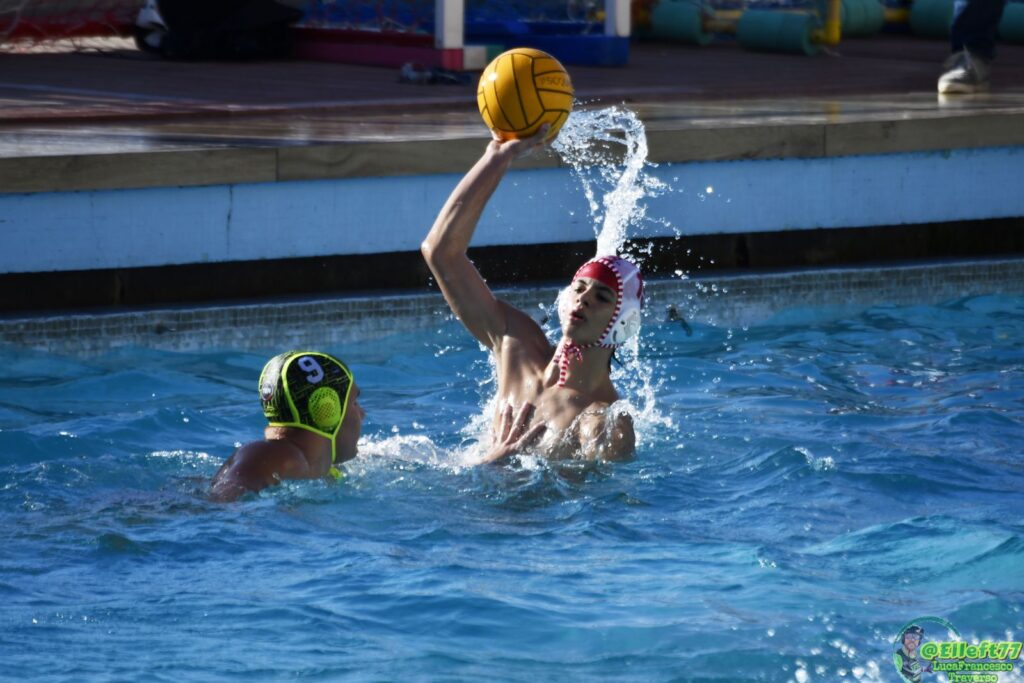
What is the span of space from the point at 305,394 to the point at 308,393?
0.04 feet

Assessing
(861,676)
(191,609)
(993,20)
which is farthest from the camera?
(993,20)

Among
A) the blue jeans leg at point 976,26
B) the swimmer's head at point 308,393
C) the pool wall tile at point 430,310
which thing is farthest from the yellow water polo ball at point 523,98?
the blue jeans leg at point 976,26

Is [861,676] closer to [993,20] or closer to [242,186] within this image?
[242,186]

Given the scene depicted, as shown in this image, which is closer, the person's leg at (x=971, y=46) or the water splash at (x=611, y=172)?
the water splash at (x=611, y=172)

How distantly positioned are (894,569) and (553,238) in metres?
3.65

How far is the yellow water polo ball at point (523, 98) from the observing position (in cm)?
515

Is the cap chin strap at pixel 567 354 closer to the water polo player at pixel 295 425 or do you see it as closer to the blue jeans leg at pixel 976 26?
the water polo player at pixel 295 425

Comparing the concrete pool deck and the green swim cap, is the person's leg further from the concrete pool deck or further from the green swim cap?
the green swim cap

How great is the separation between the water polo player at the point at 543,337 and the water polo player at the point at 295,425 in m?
0.50

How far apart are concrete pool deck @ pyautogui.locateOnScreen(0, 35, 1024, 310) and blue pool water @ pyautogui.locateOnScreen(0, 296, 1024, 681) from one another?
0.66m

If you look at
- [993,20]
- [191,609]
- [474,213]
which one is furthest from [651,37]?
[191,609]

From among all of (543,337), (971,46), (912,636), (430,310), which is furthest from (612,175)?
(912,636)

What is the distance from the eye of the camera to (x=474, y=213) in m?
4.98

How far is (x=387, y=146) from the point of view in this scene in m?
7.56
